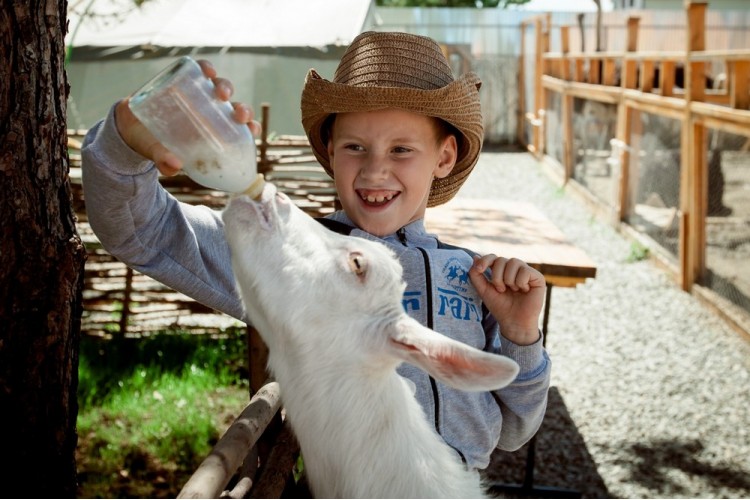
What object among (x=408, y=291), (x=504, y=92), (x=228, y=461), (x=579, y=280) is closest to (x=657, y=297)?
(x=579, y=280)

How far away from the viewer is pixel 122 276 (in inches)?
246

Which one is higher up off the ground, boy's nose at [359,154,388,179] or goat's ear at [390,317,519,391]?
boy's nose at [359,154,388,179]

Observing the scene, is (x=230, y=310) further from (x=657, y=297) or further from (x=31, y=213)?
(x=657, y=297)

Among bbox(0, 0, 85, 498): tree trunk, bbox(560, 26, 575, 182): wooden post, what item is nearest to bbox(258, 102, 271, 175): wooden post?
bbox(0, 0, 85, 498): tree trunk

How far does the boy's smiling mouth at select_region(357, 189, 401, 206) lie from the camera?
246 centimetres

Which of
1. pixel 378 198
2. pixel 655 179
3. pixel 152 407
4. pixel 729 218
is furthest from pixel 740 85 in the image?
pixel 152 407

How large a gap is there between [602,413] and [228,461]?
14.9 ft

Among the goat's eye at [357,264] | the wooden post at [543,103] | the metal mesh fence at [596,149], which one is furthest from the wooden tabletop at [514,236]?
the wooden post at [543,103]

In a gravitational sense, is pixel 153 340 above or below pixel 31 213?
below

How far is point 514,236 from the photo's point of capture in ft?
15.6

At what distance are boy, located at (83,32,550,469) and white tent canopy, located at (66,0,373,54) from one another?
6475 mm

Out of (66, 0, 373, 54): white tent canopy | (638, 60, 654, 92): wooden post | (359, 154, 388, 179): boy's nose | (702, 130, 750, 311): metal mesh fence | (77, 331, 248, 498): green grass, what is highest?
(66, 0, 373, 54): white tent canopy

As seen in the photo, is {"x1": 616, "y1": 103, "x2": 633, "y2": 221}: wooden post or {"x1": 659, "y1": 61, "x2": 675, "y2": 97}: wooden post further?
{"x1": 616, "y1": 103, "x2": 633, "y2": 221}: wooden post

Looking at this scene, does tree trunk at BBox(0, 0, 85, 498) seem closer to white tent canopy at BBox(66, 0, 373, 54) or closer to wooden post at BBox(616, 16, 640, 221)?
white tent canopy at BBox(66, 0, 373, 54)
